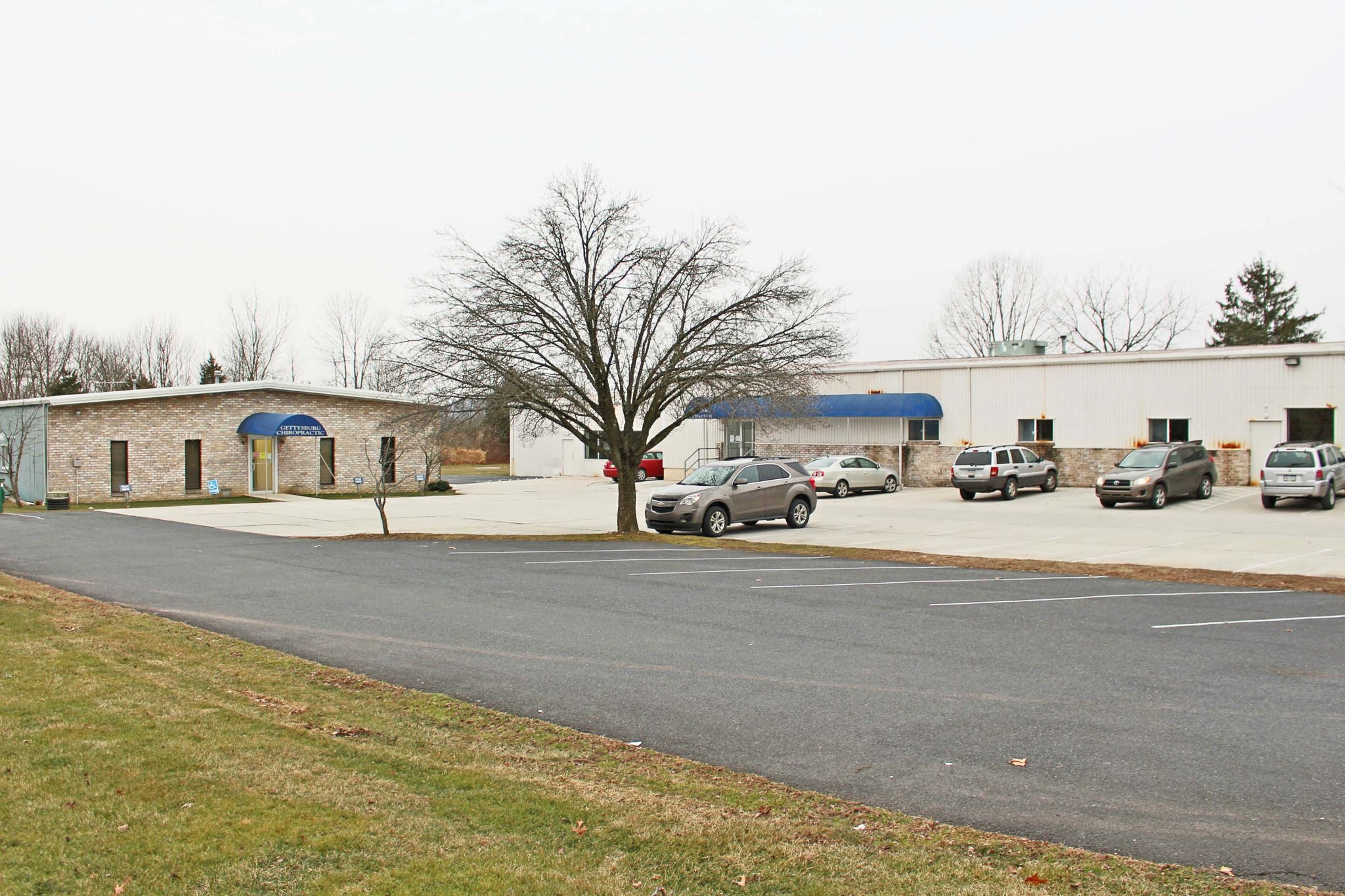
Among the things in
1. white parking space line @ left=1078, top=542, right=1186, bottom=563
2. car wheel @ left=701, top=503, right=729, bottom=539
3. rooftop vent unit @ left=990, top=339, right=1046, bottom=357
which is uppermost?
rooftop vent unit @ left=990, top=339, right=1046, bottom=357

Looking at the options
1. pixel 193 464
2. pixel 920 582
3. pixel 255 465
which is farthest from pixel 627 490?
pixel 255 465

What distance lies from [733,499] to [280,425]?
75.1 ft

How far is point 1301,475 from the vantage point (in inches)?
1097

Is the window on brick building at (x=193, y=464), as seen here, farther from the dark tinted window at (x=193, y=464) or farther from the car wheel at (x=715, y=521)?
the car wheel at (x=715, y=521)

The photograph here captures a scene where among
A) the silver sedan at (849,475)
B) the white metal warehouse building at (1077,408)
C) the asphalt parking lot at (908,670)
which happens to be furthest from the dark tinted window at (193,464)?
the asphalt parking lot at (908,670)

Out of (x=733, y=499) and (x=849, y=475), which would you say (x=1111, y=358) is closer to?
(x=849, y=475)

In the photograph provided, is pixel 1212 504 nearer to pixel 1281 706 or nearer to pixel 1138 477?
pixel 1138 477

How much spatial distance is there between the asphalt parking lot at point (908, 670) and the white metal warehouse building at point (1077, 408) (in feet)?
46.0

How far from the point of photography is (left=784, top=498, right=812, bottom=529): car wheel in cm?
2598

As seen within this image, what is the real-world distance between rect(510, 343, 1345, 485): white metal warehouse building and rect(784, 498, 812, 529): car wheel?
2427mm

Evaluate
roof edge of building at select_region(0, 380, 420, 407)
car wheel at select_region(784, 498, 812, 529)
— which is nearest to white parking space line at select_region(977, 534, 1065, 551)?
car wheel at select_region(784, 498, 812, 529)

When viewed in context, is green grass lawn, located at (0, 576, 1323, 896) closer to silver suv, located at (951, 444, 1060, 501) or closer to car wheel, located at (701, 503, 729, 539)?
car wheel, located at (701, 503, 729, 539)

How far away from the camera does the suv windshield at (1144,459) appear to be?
1192 inches

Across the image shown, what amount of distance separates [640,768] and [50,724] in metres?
3.80
